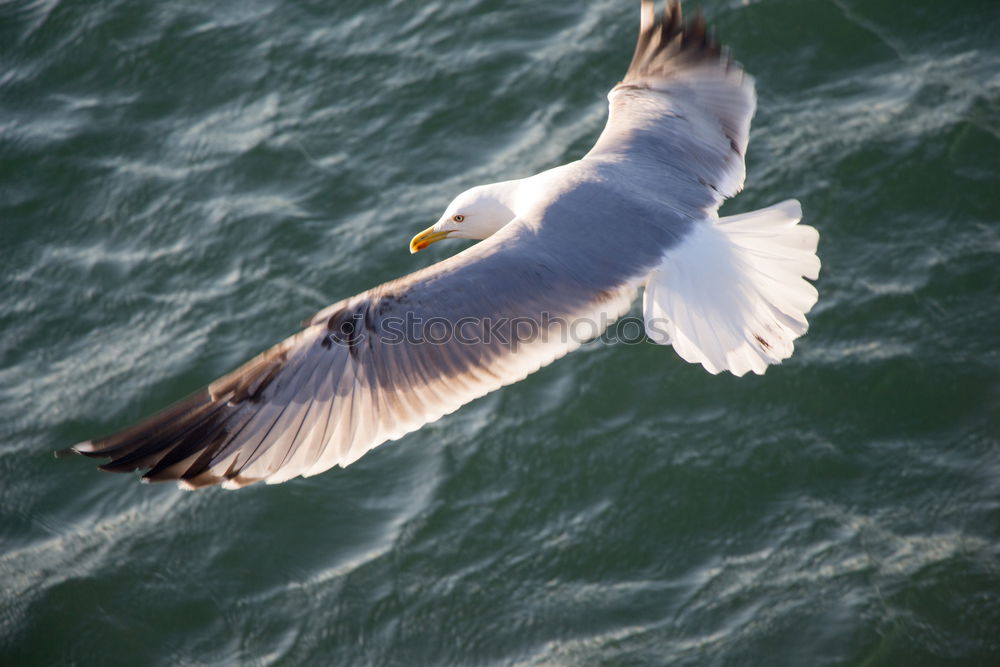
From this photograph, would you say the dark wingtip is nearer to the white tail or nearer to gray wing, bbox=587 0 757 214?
gray wing, bbox=587 0 757 214

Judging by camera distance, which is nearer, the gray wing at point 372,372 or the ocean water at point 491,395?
the gray wing at point 372,372

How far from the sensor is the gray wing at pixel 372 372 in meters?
3.34

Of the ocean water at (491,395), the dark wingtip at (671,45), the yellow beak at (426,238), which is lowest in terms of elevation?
the ocean water at (491,395)

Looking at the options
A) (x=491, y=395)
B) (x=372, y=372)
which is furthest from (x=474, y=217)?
(x=372, y=372)

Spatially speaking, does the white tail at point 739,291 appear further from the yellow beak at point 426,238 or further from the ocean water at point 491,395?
the yellow beak at point 426,238

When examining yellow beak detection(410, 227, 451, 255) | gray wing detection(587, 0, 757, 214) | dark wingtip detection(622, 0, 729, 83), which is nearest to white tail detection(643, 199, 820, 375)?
gray wing detection(587, 0, 757, 214)

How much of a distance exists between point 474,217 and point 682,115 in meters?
1.11

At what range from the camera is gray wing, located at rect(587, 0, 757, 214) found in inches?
167

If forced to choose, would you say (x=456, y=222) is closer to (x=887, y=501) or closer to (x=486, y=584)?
(x=486, y=584)

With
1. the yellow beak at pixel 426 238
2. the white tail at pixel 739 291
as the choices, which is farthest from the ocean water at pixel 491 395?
the white tail at pixel 739 291

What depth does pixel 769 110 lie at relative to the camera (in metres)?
5.78

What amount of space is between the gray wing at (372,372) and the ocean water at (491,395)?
121cm

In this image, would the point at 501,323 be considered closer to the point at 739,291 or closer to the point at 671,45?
the point at 739,291

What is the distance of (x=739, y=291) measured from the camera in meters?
3.71
